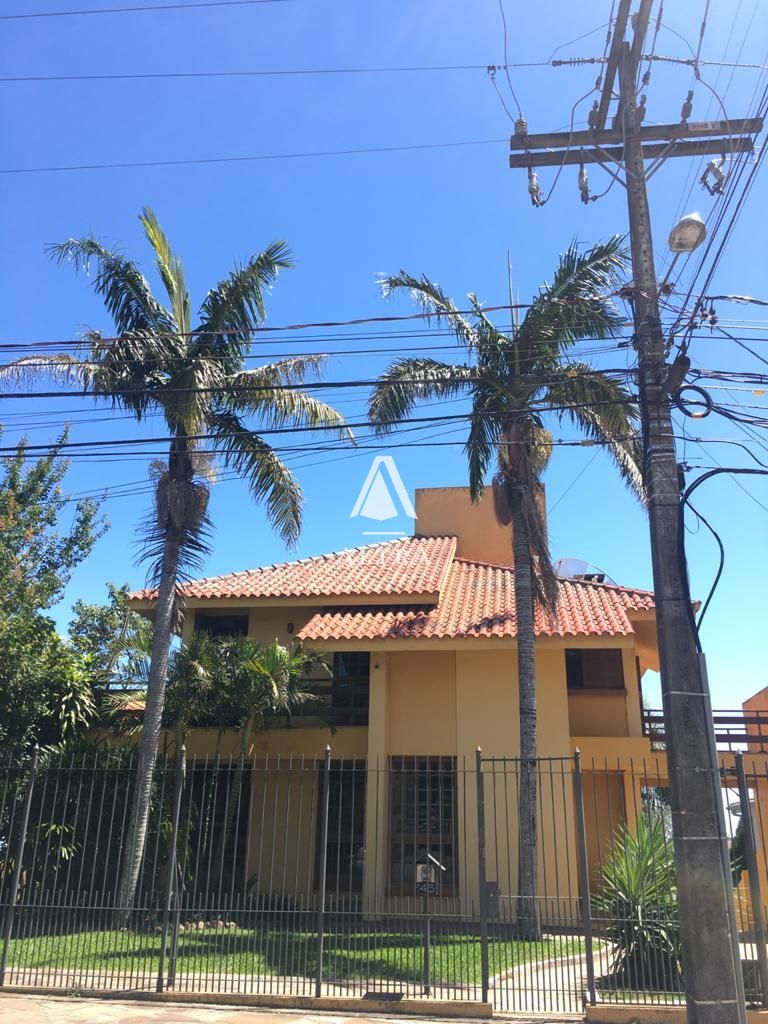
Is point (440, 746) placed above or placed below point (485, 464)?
below

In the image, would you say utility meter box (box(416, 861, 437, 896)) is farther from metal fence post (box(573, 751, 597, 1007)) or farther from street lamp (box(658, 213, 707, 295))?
street lamp (box(658, 213, 707, 295))

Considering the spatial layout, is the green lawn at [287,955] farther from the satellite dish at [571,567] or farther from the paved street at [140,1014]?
the satellite dish at [571,567]

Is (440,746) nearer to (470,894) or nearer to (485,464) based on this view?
(470,894)

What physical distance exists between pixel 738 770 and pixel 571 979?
3.03m

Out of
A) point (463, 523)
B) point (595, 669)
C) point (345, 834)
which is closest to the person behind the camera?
point (345, 834)

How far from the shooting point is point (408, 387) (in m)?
12.5

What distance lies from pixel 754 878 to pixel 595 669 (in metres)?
7.95

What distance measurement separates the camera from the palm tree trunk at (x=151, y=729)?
37.1 feet

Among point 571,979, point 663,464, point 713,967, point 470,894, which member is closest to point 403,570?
point 470,894

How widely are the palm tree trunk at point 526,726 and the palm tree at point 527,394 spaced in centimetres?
2

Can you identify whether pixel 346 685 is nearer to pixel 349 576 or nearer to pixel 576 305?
pixel 349 576

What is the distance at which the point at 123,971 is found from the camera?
891cm

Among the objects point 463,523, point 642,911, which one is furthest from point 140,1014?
point 463,523

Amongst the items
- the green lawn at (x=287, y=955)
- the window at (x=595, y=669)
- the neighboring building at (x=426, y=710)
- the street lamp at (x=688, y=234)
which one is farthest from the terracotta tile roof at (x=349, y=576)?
the street lamp at (x=688, y=234)
